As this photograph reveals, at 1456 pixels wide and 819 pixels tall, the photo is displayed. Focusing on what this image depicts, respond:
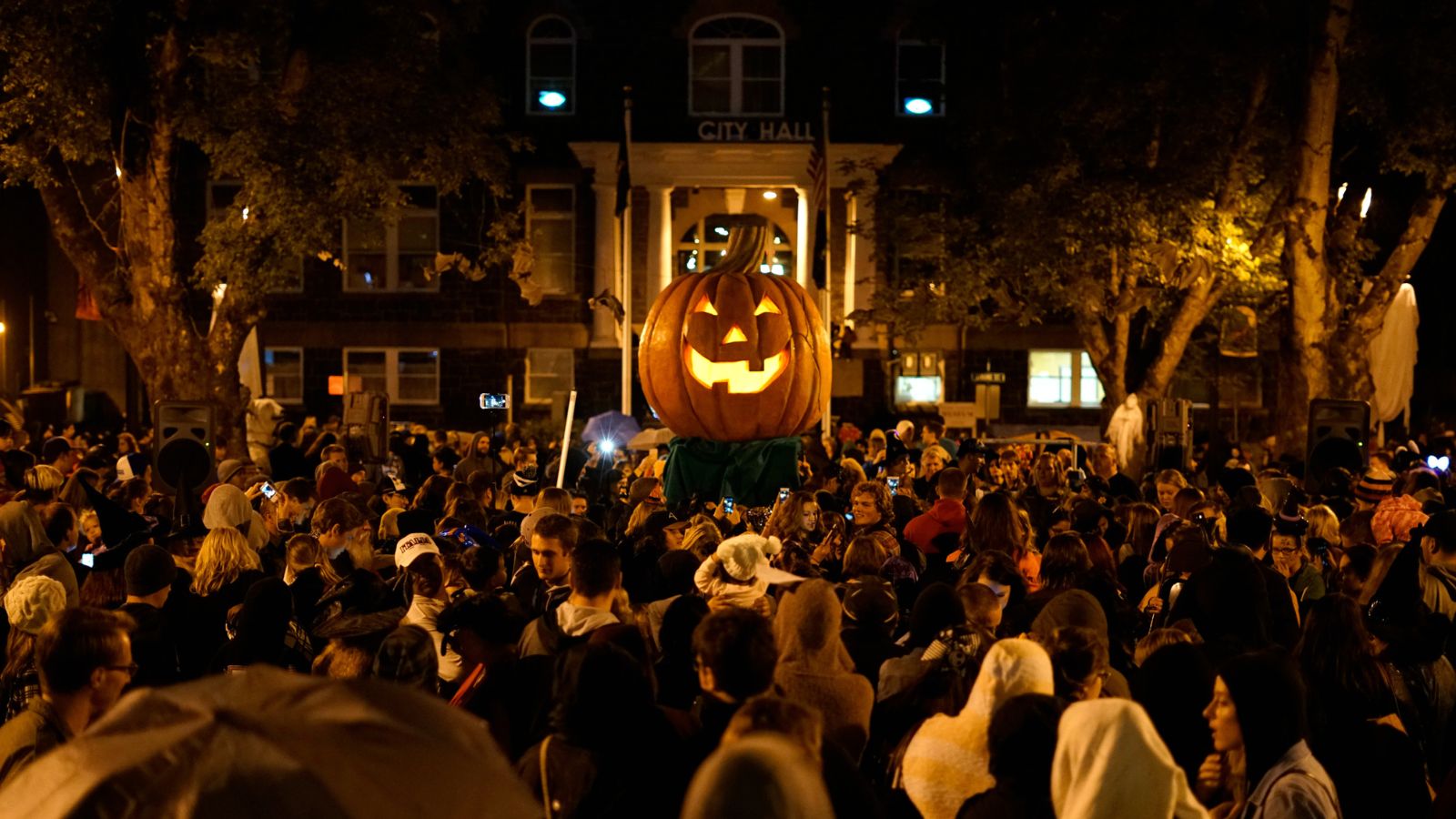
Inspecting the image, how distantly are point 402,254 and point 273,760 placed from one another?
30.5 metres

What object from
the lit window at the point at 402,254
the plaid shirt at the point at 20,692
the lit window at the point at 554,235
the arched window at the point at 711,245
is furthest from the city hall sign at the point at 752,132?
the plaid shirt at the point at 20,692

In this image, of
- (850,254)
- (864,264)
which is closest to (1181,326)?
(850,254)

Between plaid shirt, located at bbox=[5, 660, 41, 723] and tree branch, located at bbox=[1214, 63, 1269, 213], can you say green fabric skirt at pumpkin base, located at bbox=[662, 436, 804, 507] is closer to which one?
plaid shirt, located at bbox=[5, 660, 41, 723]

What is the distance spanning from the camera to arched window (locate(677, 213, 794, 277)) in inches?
1275

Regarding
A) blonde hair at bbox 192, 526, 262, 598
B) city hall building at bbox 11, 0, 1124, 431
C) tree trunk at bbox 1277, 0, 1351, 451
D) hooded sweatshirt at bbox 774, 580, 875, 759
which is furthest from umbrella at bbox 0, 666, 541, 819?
city hall building at bbox 11, 0, 1124, 431

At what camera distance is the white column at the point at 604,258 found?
100 feet

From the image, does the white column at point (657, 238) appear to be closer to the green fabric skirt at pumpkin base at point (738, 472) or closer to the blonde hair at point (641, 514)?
the green fabric skirt at pumpkin base at point (738, 472)

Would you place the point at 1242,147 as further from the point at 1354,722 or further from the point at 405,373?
the point at 1354,722

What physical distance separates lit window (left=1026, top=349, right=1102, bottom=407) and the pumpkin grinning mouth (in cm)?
2189

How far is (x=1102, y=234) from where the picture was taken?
21750 mm

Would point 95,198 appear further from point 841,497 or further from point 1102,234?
point 841,497

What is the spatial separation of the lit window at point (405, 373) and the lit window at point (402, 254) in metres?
1.36

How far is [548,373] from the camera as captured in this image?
31.6 metres

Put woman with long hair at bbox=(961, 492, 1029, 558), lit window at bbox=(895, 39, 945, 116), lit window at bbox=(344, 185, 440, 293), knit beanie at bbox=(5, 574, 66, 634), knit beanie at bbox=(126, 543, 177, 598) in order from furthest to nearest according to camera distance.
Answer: lit window at bbox=(344, 185, 440, 293)
lit window at bbox=(895, 39, 945, 116)
woman with long hair at bbox=(961, 492, 1029, 558)
knit beanie at bbox=(126, 543, 177, 598)
knit beanie at bbox=(5, 574, 66, 634)
